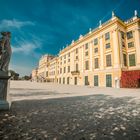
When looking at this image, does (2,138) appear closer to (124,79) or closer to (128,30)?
(124,79)

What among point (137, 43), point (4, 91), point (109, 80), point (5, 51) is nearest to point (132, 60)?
point (137, 43)

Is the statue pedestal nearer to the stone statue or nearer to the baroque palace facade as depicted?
the stone statue

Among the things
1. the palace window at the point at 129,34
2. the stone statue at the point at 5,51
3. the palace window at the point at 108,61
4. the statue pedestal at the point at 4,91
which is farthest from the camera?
the palace window at the point at 108,61

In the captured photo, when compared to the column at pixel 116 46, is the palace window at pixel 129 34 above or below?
above

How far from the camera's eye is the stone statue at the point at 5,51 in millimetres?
5020

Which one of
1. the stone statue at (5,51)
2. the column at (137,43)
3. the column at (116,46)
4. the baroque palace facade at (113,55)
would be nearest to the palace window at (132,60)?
the baroque palace facade at (113,55)

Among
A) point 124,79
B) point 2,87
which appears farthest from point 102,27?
point 2,87

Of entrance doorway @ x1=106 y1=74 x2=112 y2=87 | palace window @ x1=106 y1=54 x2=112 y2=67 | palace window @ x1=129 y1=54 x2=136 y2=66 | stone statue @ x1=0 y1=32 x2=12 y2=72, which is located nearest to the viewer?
stone statue @ x1=0 y1=32 x2=12 y2=72

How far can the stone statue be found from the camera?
502 cm

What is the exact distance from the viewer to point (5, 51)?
5.09 meters

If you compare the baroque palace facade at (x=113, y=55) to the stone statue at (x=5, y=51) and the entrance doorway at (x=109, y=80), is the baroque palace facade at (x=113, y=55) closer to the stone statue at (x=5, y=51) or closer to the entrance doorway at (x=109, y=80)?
the entrance doorway at (x=109, y=80)

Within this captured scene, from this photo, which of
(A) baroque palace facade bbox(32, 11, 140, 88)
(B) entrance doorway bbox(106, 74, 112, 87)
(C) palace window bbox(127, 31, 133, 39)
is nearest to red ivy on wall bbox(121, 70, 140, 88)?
(A) baroque palace facade bbox(32, 11, 140, 88)

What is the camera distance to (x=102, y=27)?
2702 cm

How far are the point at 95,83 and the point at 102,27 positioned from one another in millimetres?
13248
